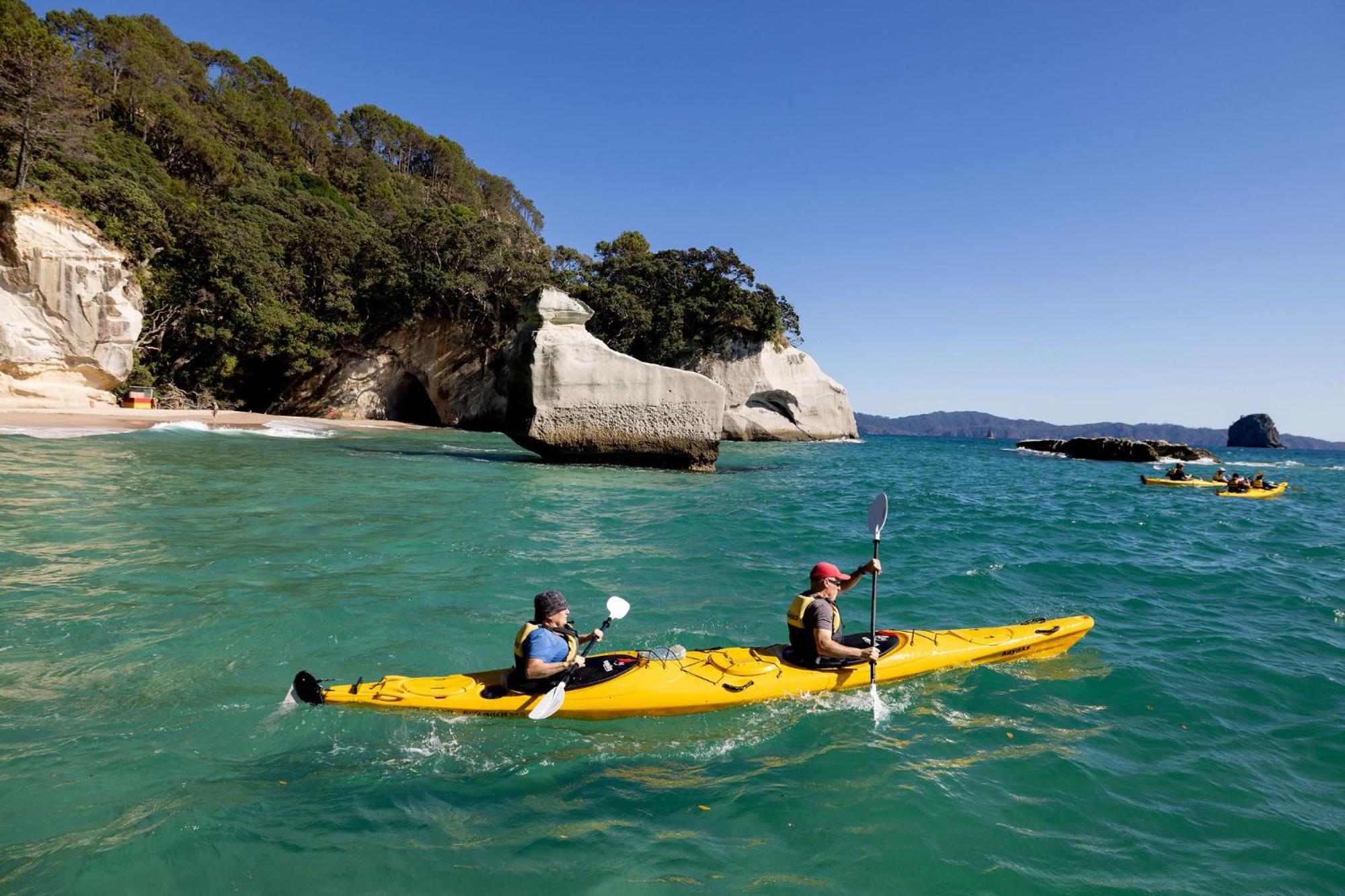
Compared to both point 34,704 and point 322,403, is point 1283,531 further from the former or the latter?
point 322,403

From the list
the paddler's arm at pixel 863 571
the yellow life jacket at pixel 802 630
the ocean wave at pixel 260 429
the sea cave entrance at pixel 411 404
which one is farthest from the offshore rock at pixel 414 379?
the yellow life jacket at pixel 802 630

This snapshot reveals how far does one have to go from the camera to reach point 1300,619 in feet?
26.7

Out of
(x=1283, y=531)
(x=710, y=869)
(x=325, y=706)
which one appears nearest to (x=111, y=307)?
(x=325, y=706)

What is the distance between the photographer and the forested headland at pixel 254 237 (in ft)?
83.5

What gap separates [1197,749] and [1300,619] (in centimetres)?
499

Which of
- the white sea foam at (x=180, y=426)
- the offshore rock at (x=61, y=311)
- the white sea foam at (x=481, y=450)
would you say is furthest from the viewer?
the white sea foam at (x=481, y=450)

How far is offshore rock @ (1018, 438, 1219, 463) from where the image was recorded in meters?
40.7

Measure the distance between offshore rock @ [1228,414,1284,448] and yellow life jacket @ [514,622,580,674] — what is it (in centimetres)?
15230

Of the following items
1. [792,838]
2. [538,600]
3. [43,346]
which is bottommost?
[792,838]

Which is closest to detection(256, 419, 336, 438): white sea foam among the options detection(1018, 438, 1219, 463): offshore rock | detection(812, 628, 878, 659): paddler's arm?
detection(812, 628, 878, 659): paddler's arm

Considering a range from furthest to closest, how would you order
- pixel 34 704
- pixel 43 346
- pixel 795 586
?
pixel 43 346 → pixel 795 586 → pixel 34 704

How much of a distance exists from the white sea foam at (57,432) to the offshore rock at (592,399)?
12.1 metres

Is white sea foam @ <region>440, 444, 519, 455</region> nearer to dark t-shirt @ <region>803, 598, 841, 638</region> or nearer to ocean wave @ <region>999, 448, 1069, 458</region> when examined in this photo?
dark t-shirt @ <region>803, 598, 841, 638</region>

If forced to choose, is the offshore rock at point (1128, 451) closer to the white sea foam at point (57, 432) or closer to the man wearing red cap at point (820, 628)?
the man wearing red cap at point (820, 628)
